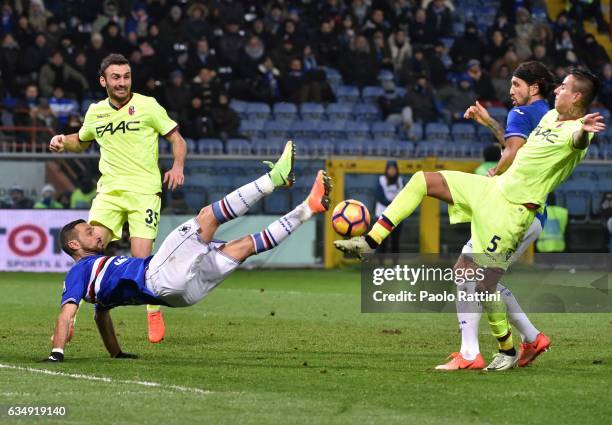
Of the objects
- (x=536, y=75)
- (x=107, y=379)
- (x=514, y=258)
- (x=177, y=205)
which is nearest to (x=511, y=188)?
(x=514, y=258)

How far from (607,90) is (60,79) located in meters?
12.2

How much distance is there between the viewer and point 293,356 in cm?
1044

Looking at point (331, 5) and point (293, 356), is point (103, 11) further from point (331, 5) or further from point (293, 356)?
point (293, 356)

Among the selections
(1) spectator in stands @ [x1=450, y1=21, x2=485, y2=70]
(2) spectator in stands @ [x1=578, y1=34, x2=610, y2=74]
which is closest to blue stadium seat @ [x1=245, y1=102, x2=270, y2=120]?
(1) spectator in stands @ [x1=450, y1=21, x2=485, y2=70]

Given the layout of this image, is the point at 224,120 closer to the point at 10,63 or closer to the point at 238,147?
the point at 238,147

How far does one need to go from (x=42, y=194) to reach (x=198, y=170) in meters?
2.80

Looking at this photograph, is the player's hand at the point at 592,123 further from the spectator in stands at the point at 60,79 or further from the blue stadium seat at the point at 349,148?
the spectator in stands at the point at 60,79

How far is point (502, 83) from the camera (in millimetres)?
27859

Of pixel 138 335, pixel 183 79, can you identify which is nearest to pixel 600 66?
pixel 183 79

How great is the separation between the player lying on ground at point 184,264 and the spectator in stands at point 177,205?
39.5 feet

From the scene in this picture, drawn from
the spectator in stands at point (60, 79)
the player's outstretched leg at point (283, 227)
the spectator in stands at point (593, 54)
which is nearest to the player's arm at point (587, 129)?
the player's outstretched leg at point (283, 227)

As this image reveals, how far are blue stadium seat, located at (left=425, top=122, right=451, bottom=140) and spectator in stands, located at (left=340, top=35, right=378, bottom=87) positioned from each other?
1944 mm

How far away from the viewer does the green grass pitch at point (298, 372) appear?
7359 millimetres

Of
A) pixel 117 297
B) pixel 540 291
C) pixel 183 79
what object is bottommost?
pixel 540 291
